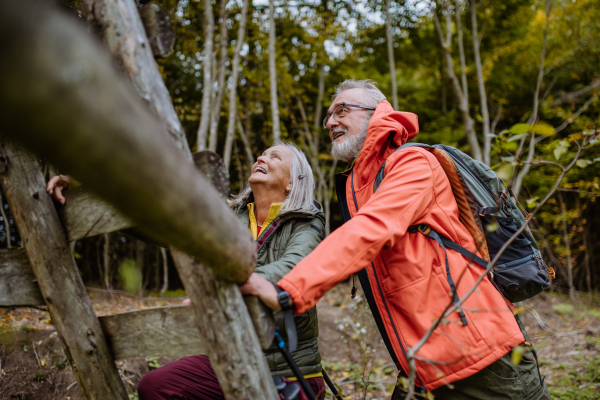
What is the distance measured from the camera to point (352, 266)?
1.38m

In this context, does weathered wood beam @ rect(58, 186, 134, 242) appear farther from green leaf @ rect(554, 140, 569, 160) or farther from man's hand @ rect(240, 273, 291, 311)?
green leaf @ rect(554, 140, 569, 160)

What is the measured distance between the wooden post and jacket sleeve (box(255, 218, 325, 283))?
726 millimetres

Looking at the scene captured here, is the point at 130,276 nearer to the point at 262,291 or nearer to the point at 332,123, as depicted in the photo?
the point at 332,123

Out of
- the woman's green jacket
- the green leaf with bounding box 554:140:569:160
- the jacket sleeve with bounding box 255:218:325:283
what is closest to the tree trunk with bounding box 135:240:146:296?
the woman's green jacket

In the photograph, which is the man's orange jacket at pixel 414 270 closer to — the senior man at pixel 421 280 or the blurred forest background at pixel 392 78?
the senior man at pixel 421 280

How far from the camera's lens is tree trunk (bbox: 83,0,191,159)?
1103 millimetres

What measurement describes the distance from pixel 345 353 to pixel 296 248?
145 inches

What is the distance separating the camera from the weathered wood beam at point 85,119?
482 mm

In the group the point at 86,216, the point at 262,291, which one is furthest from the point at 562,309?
the point at 86,216

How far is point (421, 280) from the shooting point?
1632 millimetres

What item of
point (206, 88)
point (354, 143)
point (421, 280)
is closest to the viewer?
point (421, 280)

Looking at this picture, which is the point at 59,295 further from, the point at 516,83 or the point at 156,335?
the point at 516,83

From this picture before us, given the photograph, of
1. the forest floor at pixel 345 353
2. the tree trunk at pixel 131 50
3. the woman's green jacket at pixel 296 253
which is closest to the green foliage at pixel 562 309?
the forest floor at pixel 345 353

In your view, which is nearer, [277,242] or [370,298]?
[370,298]
